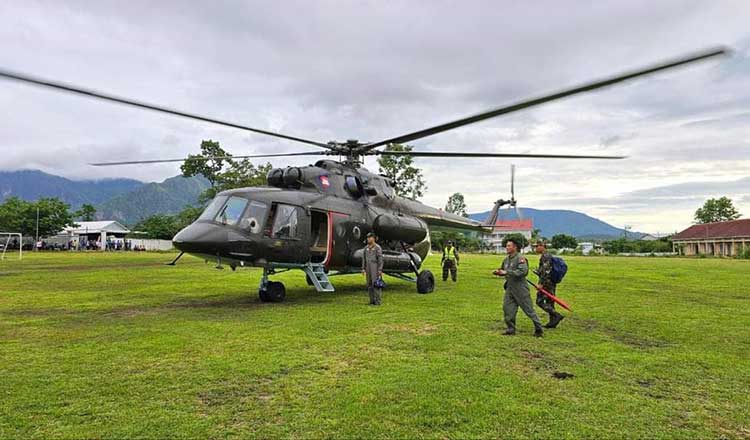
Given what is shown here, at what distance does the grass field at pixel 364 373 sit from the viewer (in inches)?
161

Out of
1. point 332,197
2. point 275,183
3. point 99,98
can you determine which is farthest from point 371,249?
point 99,98

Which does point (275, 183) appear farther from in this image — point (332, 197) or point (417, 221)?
point (417, 221)

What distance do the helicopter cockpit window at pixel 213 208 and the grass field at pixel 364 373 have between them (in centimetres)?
202

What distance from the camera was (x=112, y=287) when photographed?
15094mm

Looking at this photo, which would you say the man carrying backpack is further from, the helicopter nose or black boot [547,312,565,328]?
the helicopter nose

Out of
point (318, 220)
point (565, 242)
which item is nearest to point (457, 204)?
point (565, 242)

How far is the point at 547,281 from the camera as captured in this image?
8.48m

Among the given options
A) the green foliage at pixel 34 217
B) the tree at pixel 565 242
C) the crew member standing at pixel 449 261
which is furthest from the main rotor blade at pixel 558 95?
the tree at pixel 565 242

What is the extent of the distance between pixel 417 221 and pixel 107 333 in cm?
938

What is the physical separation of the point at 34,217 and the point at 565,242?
302 ft

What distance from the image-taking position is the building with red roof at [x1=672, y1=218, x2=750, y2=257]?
7281 cm

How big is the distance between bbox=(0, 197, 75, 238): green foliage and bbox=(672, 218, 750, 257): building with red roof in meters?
96.9

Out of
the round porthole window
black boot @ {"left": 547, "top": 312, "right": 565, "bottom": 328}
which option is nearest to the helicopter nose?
the round porthole window

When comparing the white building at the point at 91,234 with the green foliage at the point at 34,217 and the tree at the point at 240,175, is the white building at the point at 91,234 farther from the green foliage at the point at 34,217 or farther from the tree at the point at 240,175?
the tree at the point at 240,175
